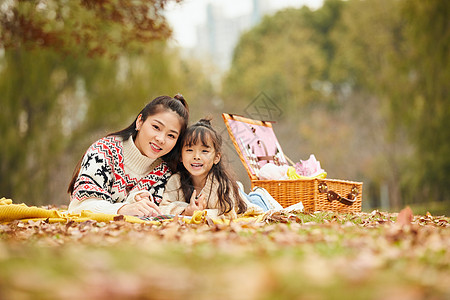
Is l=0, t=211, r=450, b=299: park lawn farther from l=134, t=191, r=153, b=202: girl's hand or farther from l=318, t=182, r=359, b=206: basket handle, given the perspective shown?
l=318, t=182, r=359, b=206: basket handle

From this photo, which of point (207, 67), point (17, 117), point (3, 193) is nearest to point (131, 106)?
point (17, 117)

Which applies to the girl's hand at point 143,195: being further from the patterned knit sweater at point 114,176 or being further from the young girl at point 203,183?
the young girl at point 203,183

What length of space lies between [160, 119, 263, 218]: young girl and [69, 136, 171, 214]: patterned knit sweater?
173 mm

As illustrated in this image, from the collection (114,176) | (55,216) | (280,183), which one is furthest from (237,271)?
(280,183)

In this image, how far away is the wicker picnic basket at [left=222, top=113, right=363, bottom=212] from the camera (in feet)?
18.0

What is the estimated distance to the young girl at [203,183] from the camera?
4.41m

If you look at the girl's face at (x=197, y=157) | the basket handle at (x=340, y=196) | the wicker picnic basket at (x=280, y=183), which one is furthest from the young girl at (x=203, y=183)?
the basket handle at (x=340, y=196)

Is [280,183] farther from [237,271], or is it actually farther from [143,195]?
[237,271]

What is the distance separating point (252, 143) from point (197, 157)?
1999 mm

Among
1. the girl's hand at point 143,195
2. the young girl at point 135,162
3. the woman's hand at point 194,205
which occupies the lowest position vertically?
the woman's hand at point 194,205

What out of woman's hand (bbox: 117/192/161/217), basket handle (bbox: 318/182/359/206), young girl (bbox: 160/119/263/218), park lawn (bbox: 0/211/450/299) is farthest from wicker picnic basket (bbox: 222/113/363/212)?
park lawn (bbox: 0/211/450/299)

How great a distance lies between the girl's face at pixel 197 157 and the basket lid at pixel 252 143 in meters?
1.37

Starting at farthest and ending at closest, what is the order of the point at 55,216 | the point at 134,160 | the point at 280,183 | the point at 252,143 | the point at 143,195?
the point at 252,143 < the point at 280,183 < the point at 134,160 < the point at 143,195 < the point at 55,216

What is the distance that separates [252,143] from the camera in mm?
6363
